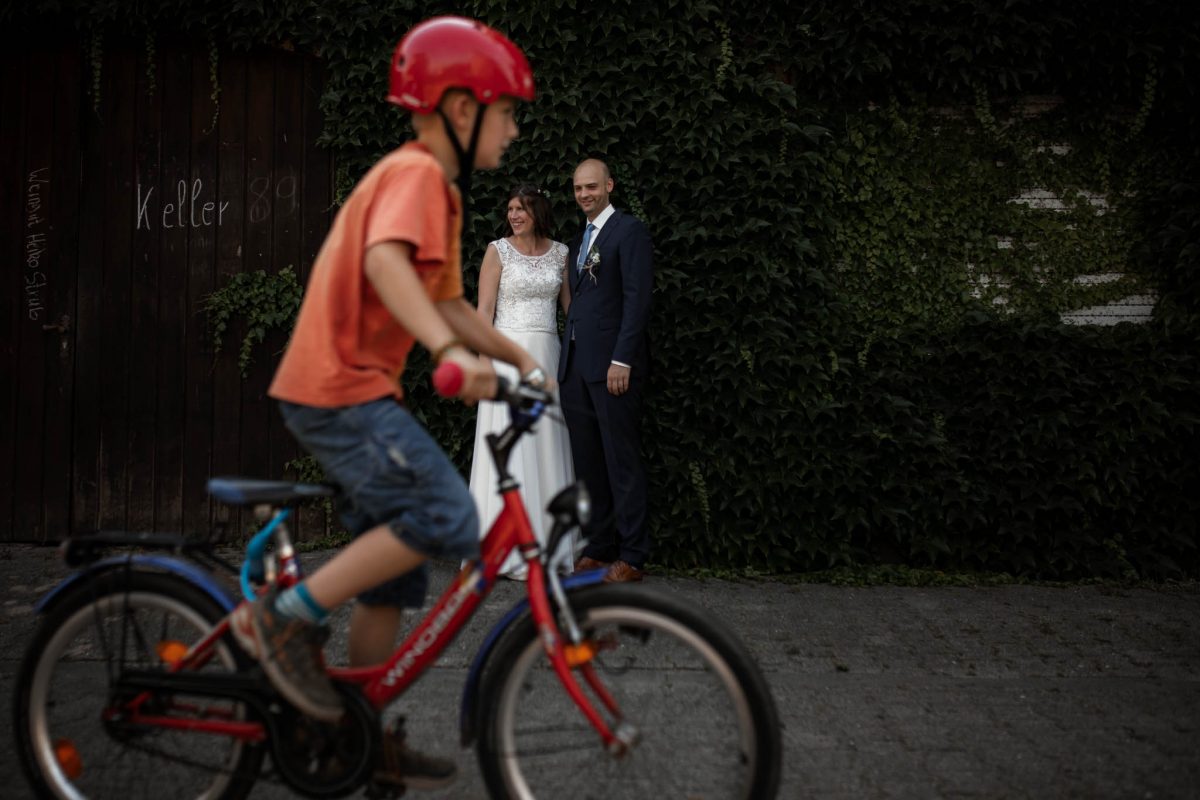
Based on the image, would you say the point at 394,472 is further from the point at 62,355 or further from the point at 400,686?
the point at 62,355

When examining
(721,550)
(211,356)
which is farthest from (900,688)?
(211,356)

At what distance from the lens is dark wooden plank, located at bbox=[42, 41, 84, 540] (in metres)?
6.13

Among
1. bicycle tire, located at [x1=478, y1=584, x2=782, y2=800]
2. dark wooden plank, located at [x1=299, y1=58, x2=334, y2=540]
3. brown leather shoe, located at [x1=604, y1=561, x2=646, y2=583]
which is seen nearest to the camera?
bicycle tire, located at [x1=478, y1=584, x2=782, y2=800]

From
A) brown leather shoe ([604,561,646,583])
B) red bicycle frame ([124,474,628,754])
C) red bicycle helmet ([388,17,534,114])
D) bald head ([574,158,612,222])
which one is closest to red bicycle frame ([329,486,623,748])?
red bicycle frame ([124,474,628,754])

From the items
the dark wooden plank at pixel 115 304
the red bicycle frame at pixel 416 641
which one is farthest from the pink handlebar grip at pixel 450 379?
the dark wooden plank at pixel 115 304

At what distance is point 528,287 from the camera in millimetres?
5418

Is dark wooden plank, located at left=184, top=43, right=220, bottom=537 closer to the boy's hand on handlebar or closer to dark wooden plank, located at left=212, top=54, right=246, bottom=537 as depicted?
dark wooden plank, located at left=212, top=54, right=246, bottom=537

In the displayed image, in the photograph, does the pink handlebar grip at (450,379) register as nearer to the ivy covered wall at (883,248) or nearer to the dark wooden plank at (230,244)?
the ivy covered wall at (883,248)

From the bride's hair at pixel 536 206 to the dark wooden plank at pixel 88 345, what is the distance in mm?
2861

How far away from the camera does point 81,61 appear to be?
6070 millimetres

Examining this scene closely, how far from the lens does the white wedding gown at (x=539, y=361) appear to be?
5406mm

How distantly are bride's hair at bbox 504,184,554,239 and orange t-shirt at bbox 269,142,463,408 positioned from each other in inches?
119

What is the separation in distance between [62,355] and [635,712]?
5.40 metres

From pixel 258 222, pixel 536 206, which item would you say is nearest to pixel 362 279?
pixel 536 206
